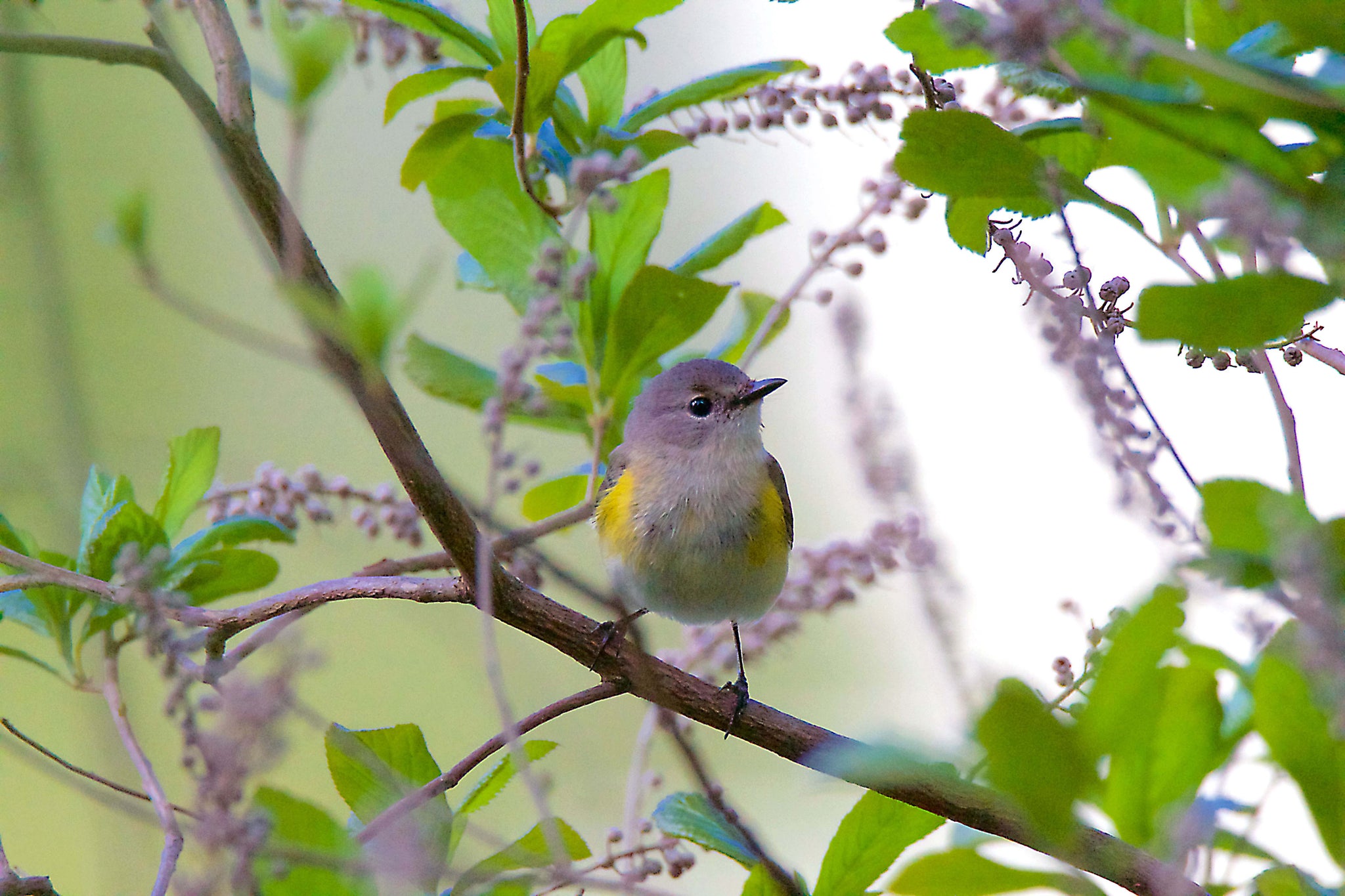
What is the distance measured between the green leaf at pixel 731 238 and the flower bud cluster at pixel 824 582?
0.30 m

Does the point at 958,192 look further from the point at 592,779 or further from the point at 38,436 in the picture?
the point at 38,436

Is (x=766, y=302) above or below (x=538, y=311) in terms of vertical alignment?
above

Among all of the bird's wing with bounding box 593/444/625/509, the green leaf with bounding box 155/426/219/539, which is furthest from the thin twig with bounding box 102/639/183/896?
the bird's wing with bounding box 593/444/625/509

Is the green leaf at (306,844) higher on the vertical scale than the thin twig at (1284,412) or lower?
lower

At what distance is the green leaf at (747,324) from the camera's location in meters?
1.15

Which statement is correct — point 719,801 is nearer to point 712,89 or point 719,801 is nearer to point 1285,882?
point 1285,882

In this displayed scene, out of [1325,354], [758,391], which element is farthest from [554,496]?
[1325,354]

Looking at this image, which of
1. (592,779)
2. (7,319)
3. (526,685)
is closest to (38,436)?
(7,319)

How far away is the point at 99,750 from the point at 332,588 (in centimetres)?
57

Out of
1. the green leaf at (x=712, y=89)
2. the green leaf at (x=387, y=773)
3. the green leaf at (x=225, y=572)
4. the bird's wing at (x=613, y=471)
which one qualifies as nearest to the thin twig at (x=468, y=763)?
the green leaf at (x=387, y=773)

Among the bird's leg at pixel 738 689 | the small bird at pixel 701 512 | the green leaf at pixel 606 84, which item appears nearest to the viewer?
the bird's leg at pixel 738 689

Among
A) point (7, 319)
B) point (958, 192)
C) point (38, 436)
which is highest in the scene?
point (7, 319)

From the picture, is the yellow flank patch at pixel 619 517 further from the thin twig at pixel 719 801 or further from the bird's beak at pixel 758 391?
the thin twig at pixel 719 801

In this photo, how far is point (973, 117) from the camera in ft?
1.62
